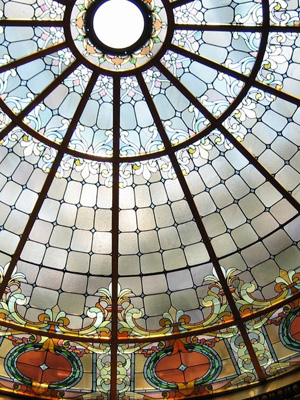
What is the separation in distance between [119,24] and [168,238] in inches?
209

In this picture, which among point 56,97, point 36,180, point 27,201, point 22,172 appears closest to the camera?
point 56,97

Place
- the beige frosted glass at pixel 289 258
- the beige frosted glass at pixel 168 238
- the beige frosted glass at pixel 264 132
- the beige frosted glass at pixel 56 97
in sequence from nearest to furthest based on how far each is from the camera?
the beige frosted glass at pixel 56 97
the beige frosted glass at pixel 264 132
the beige frosted glass at pixel 289 258
the beige frosted glass at pixel 168 238

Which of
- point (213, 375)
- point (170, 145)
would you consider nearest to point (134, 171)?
point (170, 145)

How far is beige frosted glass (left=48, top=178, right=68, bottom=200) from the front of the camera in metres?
15.5

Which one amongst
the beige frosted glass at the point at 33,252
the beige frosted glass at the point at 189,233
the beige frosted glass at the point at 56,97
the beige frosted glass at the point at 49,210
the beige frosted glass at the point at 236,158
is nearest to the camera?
the beige frosted glass at the point at 56,97

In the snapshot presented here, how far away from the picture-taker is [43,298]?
15.8 metres

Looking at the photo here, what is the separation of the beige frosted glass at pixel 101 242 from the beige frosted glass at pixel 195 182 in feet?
7.82

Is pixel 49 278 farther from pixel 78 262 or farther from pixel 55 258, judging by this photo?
pixel 78 262

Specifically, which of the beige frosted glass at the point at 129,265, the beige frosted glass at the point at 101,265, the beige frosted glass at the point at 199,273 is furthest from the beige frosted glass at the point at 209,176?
the beige frosted glass at the point at 101,265

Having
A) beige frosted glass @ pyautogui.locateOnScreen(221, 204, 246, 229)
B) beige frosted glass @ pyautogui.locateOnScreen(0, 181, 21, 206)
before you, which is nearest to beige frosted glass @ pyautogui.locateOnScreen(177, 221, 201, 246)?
beige frosted glass @ pyautogui.locateOnScreen(221, 204, 246, 229)

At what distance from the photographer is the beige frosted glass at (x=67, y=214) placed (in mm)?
15625

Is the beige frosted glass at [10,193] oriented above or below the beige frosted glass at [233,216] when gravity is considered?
above

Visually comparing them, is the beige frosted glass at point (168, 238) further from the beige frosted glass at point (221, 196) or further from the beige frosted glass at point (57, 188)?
the beige frosted glass at point (57, 188)

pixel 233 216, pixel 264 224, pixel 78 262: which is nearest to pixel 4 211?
pixel 78 262
